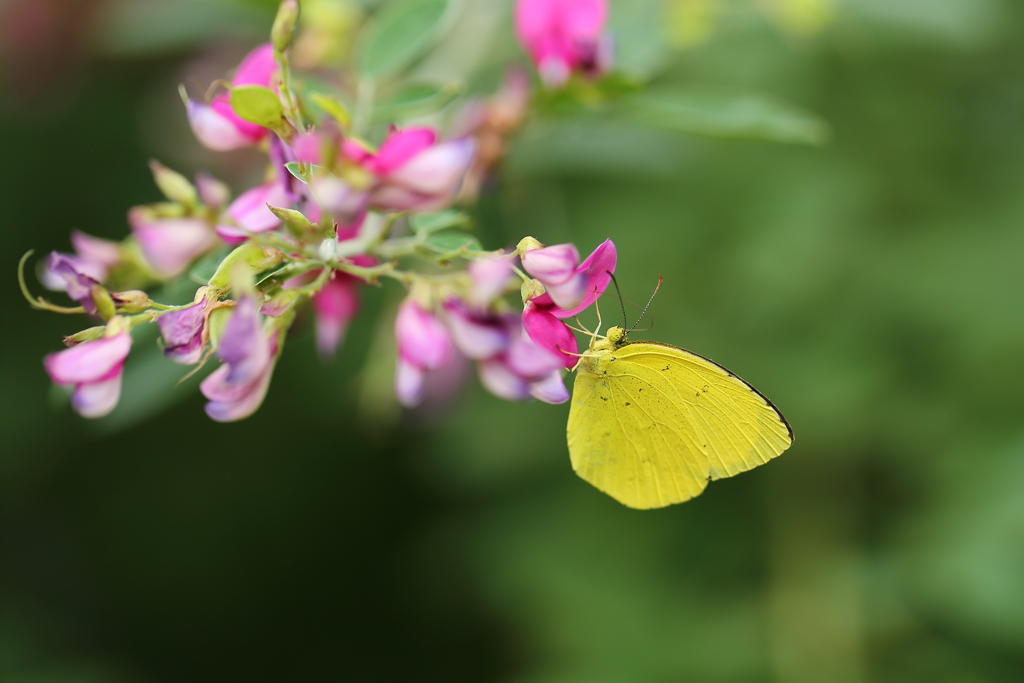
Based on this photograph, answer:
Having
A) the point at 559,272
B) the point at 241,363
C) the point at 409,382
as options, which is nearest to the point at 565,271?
the point at 559,272

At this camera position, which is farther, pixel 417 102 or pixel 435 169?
pixel 417 102

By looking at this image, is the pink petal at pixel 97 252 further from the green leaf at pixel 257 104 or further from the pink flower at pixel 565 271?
the pink flower at pixel 565 271

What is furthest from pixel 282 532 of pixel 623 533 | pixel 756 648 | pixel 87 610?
pixel 756 648

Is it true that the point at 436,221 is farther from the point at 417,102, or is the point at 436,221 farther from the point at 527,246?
the point at 417,102

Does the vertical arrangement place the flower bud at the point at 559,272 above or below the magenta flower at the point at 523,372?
above

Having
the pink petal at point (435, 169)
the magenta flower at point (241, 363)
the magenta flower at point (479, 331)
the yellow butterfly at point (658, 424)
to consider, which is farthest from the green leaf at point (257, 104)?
the yellow butterfly at point (658, 424)

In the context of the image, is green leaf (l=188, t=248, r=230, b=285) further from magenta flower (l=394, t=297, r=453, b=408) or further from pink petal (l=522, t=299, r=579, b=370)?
pink petal (l=522, t=299, r=579, b=370)
